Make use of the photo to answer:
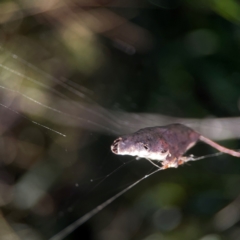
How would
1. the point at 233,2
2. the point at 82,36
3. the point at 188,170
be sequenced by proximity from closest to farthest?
the point at 233,2, the point at 188,170, the point at 82,36

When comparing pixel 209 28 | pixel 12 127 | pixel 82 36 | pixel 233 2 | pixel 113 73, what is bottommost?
pixel 12 127

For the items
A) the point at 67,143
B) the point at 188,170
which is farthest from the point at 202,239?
the point at 67,143

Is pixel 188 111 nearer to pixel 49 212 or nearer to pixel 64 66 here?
pixel 64 66

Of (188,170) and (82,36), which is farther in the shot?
(82,36)

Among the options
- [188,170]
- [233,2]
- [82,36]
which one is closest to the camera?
[233,2]

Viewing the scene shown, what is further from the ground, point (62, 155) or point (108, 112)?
point (108, 112)

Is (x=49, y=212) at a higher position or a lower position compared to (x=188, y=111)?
lower
